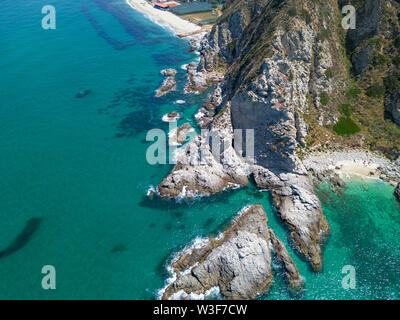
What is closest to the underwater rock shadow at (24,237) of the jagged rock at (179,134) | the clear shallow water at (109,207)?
the clear shallow water at (109,207)

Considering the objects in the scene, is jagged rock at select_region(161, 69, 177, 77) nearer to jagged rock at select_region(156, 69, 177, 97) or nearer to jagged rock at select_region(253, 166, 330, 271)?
jagged rock at select_region(156, 69, 177, 97)

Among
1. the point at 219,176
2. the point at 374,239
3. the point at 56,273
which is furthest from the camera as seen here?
the point at 219,176

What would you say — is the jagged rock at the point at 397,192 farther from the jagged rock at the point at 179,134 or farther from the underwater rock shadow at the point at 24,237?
the underwater rock shadow at the point at 24,237

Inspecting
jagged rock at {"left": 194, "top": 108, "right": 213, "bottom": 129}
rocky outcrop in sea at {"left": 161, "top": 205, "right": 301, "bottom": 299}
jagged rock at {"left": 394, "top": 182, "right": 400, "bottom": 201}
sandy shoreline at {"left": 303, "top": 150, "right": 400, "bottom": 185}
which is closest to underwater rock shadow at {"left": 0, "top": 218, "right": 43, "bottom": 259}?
rocky outcrop in sea at {"left": 161, "top": 205, "right": 301, "bottom": 299}

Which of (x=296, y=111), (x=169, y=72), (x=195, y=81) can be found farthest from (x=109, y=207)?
(x=169, y=72)

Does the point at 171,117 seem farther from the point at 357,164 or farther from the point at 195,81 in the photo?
the point at 357,164

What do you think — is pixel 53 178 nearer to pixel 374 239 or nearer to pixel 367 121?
pixel 374 239
